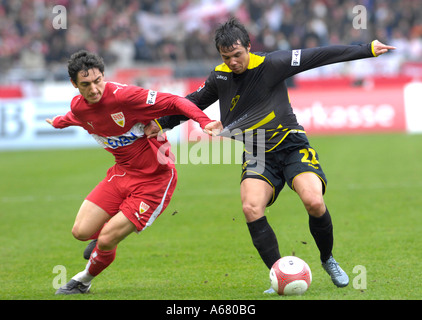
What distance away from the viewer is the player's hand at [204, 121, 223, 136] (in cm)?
526

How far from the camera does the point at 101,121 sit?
5.93 metres

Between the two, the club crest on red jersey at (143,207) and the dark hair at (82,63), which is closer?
the dark hair at (82,63)

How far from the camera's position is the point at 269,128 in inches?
227

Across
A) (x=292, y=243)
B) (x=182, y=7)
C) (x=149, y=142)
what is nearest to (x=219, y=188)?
(x=292, y=243)

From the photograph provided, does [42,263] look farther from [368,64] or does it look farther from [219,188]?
[368,64]

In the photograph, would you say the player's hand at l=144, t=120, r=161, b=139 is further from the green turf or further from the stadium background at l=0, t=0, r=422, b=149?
the stadium background at l=0, t=0, r=422, b=149

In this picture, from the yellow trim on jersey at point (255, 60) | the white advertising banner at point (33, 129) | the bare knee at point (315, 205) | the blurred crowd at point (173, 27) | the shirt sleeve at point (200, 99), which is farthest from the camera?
the blurred crowd at point (173, 27)

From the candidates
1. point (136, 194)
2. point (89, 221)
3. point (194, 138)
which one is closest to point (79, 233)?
point (89, 221)

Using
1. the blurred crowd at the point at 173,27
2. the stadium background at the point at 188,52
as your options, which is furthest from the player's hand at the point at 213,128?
the blurred crowd at the point at 173,27

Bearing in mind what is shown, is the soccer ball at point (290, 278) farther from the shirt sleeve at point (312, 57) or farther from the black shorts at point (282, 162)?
the shirt sleeve at point (312, 57)

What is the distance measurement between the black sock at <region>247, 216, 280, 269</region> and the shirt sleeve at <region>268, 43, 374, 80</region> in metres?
1.28

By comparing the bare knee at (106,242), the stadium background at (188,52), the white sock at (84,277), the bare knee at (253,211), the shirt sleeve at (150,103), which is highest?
the stadium background at (188,52)

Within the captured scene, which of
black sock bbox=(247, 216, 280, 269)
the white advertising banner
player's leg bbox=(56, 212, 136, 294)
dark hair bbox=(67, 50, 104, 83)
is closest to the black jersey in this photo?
black sock bbox=(247, 216, 280, 269)

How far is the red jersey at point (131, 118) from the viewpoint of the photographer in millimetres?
5809
